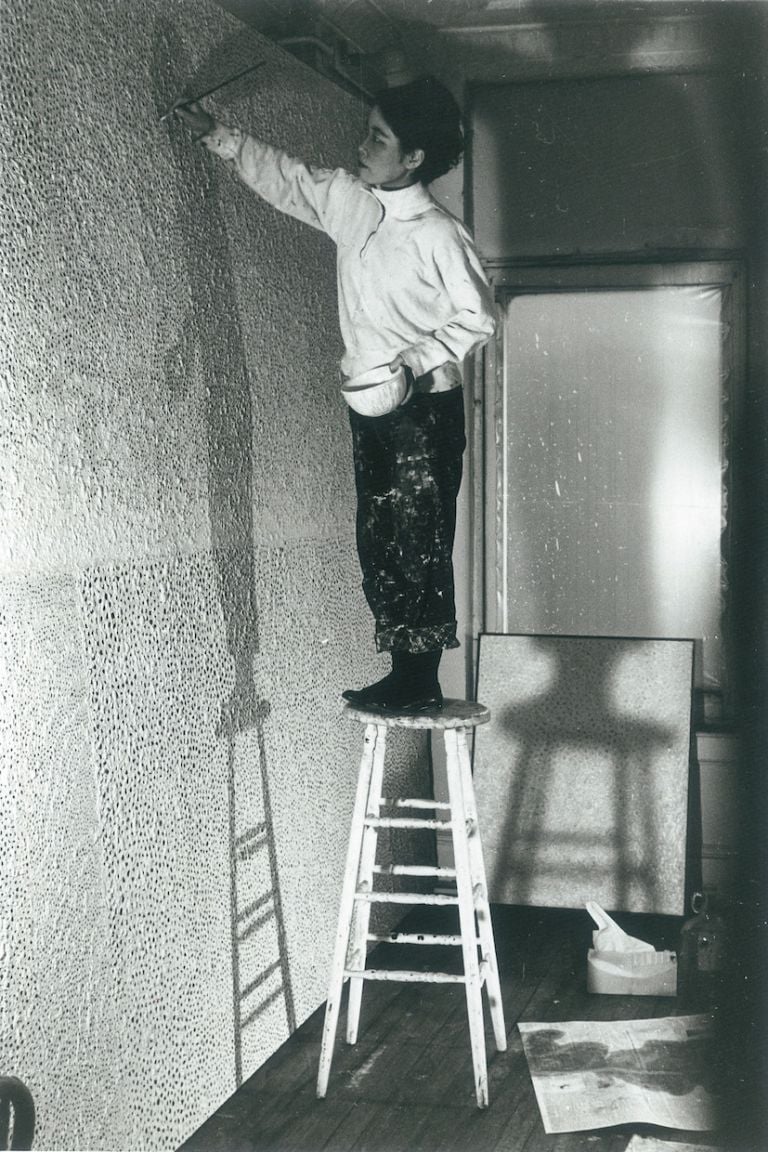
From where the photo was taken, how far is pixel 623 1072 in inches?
110

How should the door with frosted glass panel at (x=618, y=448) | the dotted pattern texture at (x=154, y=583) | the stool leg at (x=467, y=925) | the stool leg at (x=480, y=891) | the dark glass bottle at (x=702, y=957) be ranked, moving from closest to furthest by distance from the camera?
the dotted pattern texture at (x=154, y=583), the stool leg at (x=467, y=925), the stool leg at (x=480, y=891), the dark glass bottle at (x=702, y=957), the door with frosted glass panel at (x=618, y=448)

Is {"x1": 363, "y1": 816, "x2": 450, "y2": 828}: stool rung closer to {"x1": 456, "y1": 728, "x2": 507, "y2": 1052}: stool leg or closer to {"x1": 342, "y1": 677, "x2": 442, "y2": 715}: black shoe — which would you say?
{"x1": 456, "y1": 728, "x2": 507, "y2": 1052}: stool leg

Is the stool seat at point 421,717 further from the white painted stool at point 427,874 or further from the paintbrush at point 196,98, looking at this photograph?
the paintbrush at point 196,98

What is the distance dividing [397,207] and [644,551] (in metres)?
1.71

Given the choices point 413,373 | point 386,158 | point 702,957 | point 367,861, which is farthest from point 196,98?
point 702,957

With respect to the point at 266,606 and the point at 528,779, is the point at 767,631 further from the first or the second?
the point at 266,606

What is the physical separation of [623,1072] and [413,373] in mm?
1646

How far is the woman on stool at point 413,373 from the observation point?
2611 mm

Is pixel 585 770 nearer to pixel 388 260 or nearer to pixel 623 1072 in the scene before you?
pixel 623 1072

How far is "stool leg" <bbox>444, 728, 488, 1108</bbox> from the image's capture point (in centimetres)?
258

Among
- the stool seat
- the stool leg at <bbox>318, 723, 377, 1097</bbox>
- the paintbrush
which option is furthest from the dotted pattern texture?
the stool seat

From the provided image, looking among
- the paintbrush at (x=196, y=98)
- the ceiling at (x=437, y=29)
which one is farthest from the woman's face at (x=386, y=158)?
the ceiling at (x=437, y=29)

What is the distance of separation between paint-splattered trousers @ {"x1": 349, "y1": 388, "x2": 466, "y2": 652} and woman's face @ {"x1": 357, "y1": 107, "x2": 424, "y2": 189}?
1.56 ft

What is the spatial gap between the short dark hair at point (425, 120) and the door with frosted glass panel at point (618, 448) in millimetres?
1366
